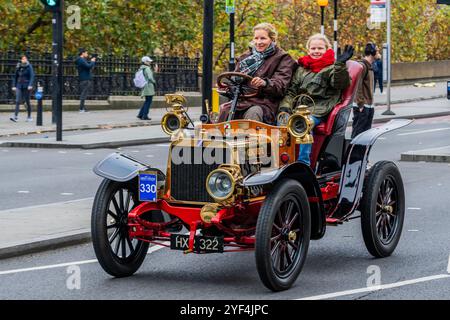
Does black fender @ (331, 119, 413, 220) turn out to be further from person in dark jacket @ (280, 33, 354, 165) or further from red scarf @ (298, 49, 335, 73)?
red scarf @ (298, 49, 335, 73)

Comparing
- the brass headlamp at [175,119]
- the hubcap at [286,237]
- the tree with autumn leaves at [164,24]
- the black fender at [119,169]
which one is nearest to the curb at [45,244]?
the black fender at [119,169]

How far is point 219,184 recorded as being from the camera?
8.70 metres

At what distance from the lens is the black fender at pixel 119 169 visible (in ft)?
29.4

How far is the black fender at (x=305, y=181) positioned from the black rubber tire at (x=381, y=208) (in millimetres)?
736

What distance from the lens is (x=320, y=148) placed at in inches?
393

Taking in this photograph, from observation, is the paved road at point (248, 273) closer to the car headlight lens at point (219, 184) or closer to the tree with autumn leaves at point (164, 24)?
the car headlight lens at point (219, 184)

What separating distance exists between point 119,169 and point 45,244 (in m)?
1.86

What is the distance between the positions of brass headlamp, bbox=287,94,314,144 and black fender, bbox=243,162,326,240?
298 millimetres

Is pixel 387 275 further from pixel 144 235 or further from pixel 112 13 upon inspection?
pixel 112 13

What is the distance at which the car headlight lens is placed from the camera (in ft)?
28.4

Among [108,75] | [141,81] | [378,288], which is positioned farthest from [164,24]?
[378,288]

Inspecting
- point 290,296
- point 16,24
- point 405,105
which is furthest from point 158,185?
point 405,105
